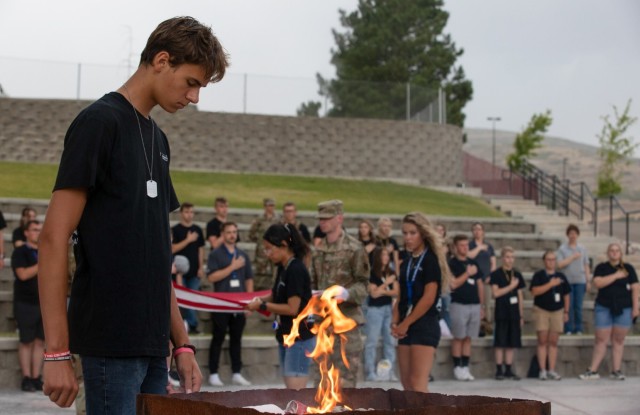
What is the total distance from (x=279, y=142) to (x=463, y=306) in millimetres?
22879

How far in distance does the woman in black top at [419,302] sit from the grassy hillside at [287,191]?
588 inches

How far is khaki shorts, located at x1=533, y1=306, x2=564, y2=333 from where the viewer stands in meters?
14.4

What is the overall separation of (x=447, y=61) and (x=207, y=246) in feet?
131

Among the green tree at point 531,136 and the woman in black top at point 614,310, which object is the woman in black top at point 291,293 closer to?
the woman in black top at point 614,310

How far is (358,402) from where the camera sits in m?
4.82

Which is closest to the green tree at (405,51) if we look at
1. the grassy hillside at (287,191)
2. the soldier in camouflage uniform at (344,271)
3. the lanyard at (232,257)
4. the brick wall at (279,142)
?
the brick wall at (279,142)

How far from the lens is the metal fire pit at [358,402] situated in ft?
11.9

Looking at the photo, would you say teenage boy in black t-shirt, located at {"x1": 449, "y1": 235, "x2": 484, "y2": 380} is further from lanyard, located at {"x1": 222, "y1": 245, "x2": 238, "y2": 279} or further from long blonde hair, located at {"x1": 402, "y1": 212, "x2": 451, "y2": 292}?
long blonde hair, located at {"x1": 402, "y1": 212, "x2": 451, "y2": 292}

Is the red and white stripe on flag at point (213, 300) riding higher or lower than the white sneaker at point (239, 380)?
higher

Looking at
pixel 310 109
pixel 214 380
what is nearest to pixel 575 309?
pixel 214 380

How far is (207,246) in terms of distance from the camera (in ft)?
56.6

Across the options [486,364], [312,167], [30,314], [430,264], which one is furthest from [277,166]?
[430,264]

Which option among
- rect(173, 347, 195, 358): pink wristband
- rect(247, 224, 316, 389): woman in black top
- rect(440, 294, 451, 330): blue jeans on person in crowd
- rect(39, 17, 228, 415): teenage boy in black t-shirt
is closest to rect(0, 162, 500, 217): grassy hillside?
rect(440, 294, 451, 330): blue jeans on person in crowd

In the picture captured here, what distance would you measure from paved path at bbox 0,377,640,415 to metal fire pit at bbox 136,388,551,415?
20.1ft
